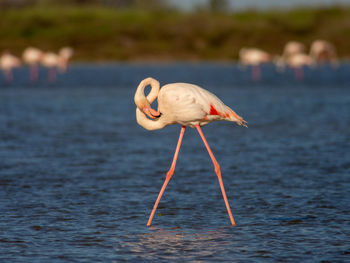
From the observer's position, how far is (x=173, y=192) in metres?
9.16

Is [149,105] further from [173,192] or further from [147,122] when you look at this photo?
[173,192]

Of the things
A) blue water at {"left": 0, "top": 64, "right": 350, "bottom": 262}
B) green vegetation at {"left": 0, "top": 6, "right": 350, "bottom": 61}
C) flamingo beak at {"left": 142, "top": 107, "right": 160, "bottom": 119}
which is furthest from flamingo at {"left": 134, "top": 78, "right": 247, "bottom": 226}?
green vegetation at {"left": 0, "top": 6, "right": 350, "bottom": 61}

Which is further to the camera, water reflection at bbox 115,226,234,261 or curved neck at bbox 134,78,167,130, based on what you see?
curved neck at bbox 134,78,167,130

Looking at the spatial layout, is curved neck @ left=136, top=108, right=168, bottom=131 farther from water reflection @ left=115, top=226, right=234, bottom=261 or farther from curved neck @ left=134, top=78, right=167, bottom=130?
water reflection @ left=115, top=226, right=234, bottom=261

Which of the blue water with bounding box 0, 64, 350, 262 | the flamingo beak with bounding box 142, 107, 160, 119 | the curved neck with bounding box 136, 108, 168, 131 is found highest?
the flamingo beak with bounding box 142, 107, 160, 119

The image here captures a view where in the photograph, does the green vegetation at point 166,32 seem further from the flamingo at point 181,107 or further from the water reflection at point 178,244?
the water reflection at point 178,244

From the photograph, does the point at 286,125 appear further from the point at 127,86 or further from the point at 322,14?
the point at 322,14

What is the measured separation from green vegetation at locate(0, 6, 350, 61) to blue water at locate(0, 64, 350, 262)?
4947 cm

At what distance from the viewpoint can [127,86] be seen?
33.8m

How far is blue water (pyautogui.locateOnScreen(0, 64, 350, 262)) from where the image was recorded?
6484 mm

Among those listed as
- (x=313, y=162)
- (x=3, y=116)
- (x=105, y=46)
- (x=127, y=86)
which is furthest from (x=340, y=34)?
(x=313, y=162)

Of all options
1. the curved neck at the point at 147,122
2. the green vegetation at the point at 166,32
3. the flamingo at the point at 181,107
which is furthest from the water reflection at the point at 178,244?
the green vegetation at the point at 166,32

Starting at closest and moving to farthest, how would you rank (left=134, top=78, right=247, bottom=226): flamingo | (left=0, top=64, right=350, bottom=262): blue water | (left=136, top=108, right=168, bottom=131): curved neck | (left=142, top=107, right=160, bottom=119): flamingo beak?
1. (left=0, top=64, right=350, bottom=262): blue water
2. (left=142, top=107, right=160, bottom=119): flamingo beak
3. (left=134, top=78, right=247, bottom=226): flamingo
4. (left=136, top=108, right=168, bottom=131): curved neck

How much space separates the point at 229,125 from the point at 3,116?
642 cm
